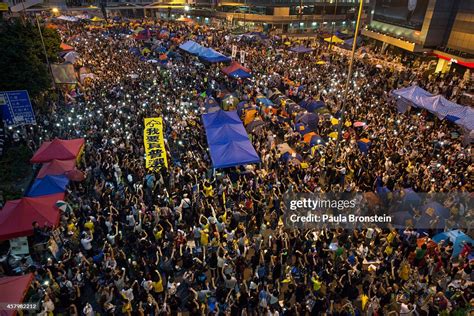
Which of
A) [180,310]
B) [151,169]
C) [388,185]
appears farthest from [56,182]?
[388,185]

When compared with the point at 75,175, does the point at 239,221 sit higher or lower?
lower

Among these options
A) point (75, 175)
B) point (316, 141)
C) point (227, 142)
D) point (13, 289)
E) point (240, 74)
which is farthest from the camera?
point (240, 74)

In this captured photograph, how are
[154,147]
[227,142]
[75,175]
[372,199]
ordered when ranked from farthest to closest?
1. [227,142]
2. [154,147]
3. [75,175]
4. [372,199]

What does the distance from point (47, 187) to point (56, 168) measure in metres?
1.19

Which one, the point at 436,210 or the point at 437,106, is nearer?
the point at 436,210

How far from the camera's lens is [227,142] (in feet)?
53.9

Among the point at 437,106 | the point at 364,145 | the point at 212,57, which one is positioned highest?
the point at 212,57

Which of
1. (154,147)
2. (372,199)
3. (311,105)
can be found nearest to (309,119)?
(311,105)

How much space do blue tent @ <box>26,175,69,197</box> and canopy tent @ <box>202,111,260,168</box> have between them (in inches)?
255

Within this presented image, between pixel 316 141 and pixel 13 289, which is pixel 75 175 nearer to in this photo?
pixel 13 289

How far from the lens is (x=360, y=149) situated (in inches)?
704

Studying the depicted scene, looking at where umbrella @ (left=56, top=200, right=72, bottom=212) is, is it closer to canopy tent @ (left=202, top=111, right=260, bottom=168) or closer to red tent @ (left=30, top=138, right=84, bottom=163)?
red tent @ (left=30, top=138, right=84, bottom=163)

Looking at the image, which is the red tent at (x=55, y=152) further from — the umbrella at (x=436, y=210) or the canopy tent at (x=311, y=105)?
the umbrella at (x=436, y=210)

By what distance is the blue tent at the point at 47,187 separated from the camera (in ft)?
43.9
